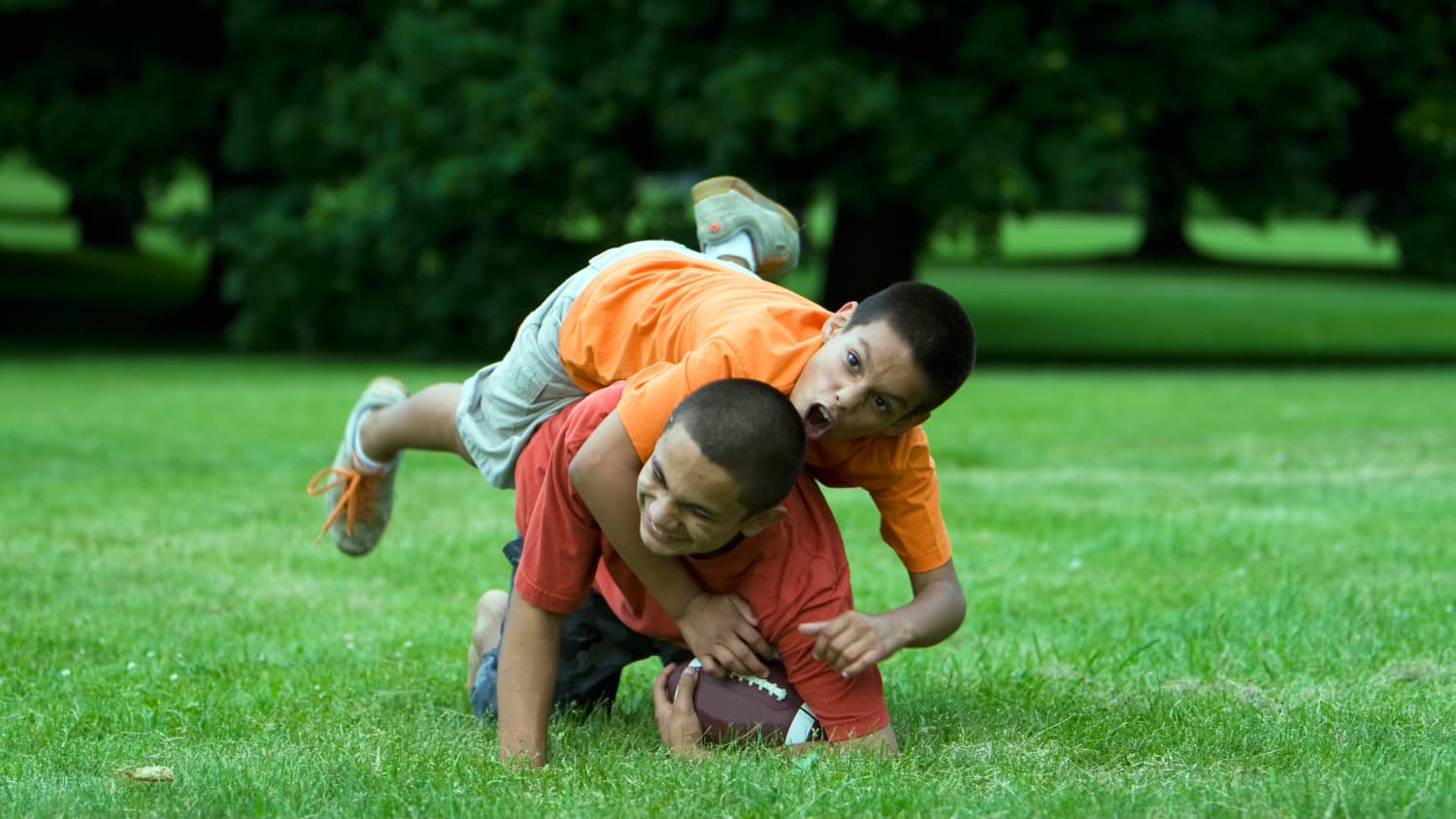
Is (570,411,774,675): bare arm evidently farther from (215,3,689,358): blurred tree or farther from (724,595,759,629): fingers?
(215,3,689,358): blurred tree

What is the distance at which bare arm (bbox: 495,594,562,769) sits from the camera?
11.9 ft

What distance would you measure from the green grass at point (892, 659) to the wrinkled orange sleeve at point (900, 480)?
0.44 m

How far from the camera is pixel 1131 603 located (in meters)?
5.49

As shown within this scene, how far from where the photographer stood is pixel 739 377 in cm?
348

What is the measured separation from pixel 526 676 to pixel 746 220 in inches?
63.0

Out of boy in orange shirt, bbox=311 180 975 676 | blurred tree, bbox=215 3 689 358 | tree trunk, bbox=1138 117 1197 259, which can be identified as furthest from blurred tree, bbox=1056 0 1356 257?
boy in orange shirt, bbox=311 180 975 676

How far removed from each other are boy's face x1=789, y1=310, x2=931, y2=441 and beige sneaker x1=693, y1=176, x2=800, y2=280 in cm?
124

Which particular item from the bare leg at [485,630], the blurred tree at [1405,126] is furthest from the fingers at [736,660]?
the blurred tree at [1405,126]

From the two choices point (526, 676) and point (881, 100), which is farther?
point (881, 100)

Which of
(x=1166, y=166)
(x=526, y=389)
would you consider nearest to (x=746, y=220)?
(x=526, y=389)

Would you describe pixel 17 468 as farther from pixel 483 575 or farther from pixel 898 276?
pixel 898 276

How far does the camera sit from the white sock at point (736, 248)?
4727mm

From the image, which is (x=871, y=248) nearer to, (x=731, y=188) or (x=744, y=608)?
(x=731, y=188)

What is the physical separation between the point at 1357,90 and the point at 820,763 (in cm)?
1521
